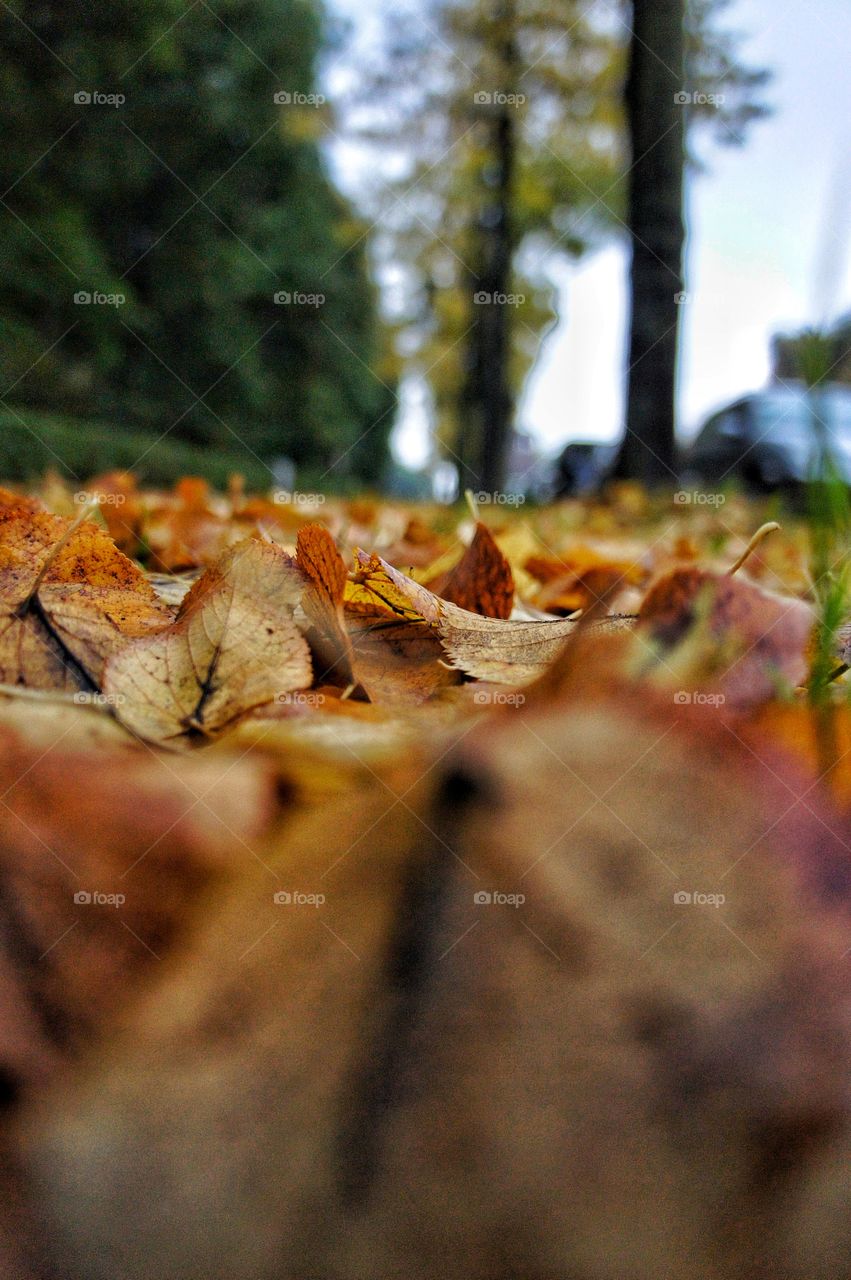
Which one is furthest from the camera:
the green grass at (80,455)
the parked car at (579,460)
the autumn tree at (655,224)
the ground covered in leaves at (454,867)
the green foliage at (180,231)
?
the green foliage at (180,231)

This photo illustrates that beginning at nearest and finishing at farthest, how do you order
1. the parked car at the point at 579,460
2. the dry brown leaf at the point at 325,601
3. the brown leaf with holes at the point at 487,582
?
the dry brown leaf at the point at 325,601 → the brown leaf with holes at the point at 487,582 → the parked car at the point at 579,460

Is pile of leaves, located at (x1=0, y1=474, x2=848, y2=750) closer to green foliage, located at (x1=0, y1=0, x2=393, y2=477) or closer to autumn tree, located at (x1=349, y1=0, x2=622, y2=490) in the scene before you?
autumn tree, located at (x1=349, y1=0, x2=622, y2=490)

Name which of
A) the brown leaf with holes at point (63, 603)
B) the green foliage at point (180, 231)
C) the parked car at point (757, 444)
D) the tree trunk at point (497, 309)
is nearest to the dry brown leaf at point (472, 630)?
the brown leaf with holes at point (63, 603)

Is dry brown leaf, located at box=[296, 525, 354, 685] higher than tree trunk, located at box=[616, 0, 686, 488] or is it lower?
lower

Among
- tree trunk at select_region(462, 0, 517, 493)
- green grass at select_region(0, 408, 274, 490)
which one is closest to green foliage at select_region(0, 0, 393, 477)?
green grass at select_region(0, 408, 274, 490)

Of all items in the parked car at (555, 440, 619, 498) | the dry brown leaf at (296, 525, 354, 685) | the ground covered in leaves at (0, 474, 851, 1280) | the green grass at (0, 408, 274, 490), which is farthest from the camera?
the parked car at (555, 440, 619, 498)

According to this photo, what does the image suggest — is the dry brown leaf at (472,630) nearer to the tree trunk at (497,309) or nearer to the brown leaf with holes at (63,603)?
the brown leaf with holes at (63,603)

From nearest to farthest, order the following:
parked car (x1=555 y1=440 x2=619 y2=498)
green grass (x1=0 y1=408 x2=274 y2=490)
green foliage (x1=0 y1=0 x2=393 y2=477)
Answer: green grass (x1=0 y1=408 x2=274 y2=490), parked car (x1=555 y1=440 x2=619 y2=498), green foliage (x1=0 y1=0 x2=393 y2=477)
